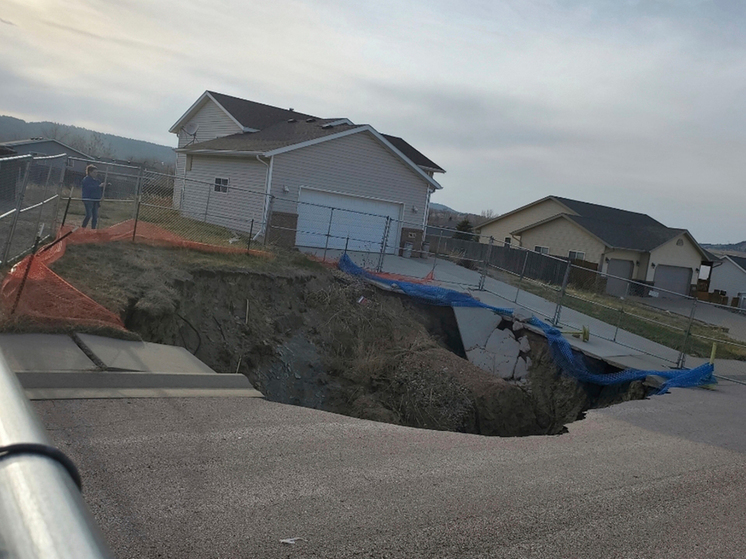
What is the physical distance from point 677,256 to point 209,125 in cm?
2961

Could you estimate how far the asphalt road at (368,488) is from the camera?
418 cm

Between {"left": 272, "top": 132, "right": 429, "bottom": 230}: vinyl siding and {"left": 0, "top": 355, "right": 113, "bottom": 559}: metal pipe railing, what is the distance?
19952 millimetres

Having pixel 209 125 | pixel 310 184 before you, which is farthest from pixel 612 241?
pixel 209 125

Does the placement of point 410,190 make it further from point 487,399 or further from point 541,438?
point 541,438

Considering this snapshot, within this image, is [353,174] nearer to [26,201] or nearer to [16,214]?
[26,201]

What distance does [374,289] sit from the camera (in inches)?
623

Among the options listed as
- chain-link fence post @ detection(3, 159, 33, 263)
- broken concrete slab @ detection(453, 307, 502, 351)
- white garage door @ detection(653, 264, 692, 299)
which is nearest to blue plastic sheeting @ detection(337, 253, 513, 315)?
broken concrete slab @ detection(453, 307, 502, 351)

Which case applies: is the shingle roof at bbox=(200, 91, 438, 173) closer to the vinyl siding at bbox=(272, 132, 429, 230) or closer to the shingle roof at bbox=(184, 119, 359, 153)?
the shingle roof at bbox=(184, 119, 359, 153)

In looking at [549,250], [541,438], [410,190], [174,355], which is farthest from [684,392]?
[549,250]

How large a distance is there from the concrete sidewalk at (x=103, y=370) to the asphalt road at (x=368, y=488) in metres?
0.29

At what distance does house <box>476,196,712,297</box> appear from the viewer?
119 ft

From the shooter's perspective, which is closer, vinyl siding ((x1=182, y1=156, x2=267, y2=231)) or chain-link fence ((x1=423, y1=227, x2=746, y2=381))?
chain-link fence ((x1=423, y1=227, x2=746, y2=381))

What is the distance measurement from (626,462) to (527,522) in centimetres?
230

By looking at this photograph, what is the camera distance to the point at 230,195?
22.9 metres
